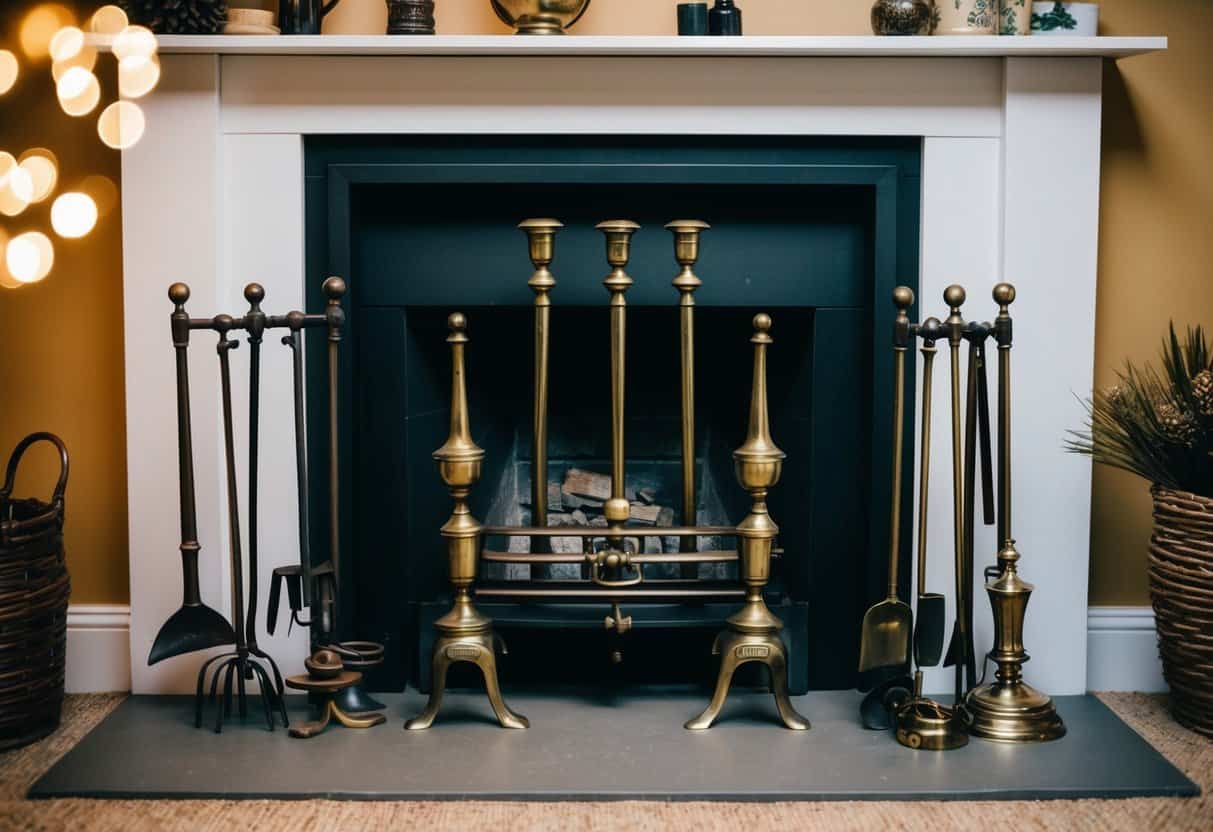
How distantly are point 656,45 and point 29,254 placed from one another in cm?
115

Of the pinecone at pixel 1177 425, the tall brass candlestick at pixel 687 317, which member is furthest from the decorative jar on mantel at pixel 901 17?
the pinecone at pixel 1177 425

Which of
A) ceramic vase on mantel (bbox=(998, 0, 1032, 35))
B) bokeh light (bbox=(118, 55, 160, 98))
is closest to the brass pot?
bokeh light (bbox=(118, 55, 160, 98))

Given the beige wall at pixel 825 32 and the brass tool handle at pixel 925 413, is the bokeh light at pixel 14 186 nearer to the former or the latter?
the beige wall at pixel 825 32

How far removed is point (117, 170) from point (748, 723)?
55.8 inches

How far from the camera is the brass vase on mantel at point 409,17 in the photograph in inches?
76.7

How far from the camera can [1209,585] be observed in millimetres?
1831

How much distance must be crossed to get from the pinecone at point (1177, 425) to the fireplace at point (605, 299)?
0.42 meters

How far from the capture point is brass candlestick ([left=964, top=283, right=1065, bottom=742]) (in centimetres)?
185

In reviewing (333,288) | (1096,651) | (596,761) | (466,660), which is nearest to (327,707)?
(466,660)

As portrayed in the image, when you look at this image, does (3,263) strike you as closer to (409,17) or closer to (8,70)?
(8,70)

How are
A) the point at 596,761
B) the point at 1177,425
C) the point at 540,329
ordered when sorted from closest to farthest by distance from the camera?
the point at 596,761
the point at 1177,425
the point at 540,329

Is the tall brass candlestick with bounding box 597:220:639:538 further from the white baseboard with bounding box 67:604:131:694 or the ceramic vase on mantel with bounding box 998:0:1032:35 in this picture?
the white baseboard with bounding box 67:604:131:694

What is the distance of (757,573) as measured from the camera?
1904mm

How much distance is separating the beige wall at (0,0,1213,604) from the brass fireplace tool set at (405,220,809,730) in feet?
1.55
